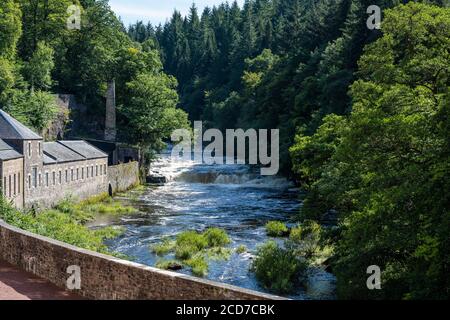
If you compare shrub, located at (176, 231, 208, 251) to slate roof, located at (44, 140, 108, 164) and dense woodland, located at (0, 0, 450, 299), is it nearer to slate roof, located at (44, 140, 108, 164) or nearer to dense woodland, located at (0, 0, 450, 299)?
dense woodland, located at (0, 0, 450, 299)

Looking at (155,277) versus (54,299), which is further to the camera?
(54,299)

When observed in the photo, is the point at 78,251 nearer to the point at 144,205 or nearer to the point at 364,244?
the point at 364,244

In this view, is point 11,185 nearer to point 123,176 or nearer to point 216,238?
point 216,238

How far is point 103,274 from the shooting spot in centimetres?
1495

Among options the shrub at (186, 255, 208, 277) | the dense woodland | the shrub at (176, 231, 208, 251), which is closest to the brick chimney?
the dense woodland

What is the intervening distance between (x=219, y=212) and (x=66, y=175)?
1195cm

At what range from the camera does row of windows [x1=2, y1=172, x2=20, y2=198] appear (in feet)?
120

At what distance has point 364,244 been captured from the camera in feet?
65.1

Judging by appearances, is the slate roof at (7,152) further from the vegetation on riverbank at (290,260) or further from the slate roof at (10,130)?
the vegetation on riverbank at (290,260)

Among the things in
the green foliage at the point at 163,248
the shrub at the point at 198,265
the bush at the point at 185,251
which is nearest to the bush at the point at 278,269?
the shrub at the point at 198,265

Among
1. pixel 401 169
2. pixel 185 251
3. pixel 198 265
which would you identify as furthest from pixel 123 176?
pixel 401 169

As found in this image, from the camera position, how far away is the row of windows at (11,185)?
36625 mm
